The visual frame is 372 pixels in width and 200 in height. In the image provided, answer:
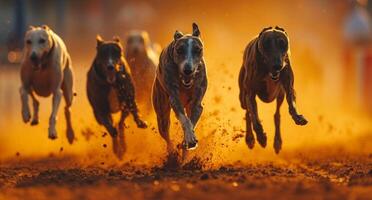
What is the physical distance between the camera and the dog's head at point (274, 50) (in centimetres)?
908

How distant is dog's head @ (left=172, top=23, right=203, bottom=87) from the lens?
8.64 metres

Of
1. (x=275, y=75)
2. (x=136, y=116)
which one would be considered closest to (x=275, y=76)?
(x=275, y=75)

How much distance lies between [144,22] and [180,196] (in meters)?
26.2

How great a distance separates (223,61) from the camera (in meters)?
12.0

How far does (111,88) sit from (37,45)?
41.3 inches

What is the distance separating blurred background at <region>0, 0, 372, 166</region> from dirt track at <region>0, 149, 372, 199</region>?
808 millimetres

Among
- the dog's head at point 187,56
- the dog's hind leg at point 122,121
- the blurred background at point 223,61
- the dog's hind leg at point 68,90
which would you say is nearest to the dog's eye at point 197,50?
the dog's head at point 187,56

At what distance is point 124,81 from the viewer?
1038 centimetres

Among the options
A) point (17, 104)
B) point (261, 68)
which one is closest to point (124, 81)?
point (261, 68)

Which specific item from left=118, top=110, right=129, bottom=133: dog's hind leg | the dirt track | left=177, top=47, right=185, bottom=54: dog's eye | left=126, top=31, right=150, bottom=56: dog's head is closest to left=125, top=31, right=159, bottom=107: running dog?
left=126, top=31, right=150, bottom=56: dog's head

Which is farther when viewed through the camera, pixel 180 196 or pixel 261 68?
pixel 261 68

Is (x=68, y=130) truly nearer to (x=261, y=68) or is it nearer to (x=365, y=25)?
(x=261, y=68)

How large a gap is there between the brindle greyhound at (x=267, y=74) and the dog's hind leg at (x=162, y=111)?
800mm

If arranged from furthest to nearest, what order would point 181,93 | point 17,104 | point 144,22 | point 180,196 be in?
point 144,22
point 17,104
point 181,93
point 180,196
